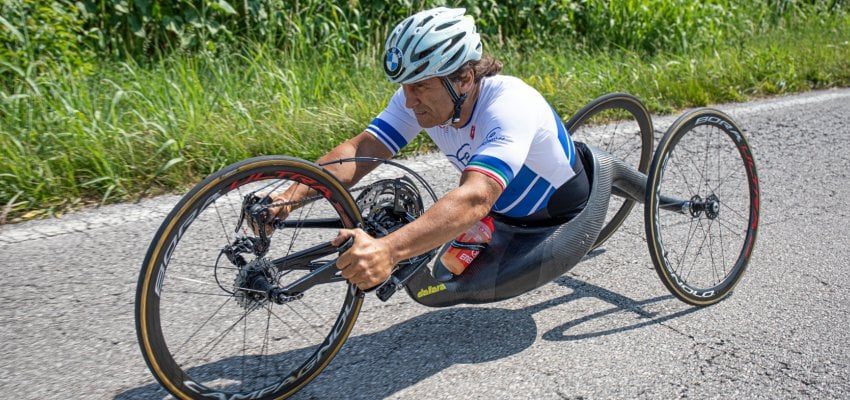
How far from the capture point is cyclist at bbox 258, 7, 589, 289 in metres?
2.80

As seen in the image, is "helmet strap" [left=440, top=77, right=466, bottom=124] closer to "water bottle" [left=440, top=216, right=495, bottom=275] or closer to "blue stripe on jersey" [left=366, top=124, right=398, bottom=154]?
"blue stripe on jersey" [left=366, top=124, right=398, bottom=154]

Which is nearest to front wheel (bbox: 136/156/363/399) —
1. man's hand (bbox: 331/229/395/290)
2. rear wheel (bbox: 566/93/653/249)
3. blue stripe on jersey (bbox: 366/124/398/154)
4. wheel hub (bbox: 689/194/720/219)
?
man's hand (bbox: 331/229/395/290)

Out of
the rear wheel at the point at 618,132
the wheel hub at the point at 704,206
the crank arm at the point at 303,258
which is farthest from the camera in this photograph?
the rear wheel at the point at 618,132

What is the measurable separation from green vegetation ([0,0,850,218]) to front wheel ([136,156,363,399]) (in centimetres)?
87

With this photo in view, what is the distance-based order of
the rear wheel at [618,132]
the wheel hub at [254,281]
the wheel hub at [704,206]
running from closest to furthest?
1. the wheel hub at [254,281]
2. the wheel hub at [704,206]
3. the rear wheel at [618,132]

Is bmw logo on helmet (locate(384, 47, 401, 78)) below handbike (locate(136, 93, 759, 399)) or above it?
above

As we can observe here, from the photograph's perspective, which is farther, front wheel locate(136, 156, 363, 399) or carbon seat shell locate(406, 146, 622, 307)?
carbon seat shell locate(406, 146, 622, 307)

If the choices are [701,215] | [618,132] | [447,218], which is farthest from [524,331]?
[618,132]

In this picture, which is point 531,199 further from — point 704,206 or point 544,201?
point 704,206

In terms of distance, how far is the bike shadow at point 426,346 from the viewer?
10.3 ft

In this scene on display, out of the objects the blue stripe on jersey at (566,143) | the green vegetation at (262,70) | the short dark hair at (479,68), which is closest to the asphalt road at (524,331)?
the green vegetation at (262,70)

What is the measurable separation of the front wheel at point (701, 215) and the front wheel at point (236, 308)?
129cm

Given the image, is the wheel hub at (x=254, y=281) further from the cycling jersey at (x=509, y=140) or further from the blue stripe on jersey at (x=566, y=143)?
the blue stripe on jersey at (x=566, y=143)

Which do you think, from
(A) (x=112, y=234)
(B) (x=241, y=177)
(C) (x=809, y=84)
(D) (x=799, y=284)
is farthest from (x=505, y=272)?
(C) (x=809, y=84)
